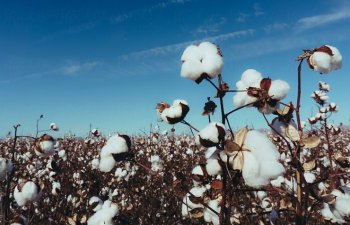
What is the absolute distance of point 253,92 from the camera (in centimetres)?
181

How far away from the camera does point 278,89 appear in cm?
176

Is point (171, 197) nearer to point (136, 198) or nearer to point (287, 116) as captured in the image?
point (136, 198)

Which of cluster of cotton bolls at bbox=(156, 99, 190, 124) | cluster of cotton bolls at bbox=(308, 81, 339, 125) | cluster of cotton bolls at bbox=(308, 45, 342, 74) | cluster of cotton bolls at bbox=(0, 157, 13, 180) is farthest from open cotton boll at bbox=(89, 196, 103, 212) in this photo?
cluster of cotton bolls at bbox=(308, 81, 339, 125)

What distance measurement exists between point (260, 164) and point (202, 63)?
565 mm

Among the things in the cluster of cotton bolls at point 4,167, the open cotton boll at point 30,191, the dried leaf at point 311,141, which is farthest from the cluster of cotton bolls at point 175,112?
the cluster of cotton bolls at point 4,167

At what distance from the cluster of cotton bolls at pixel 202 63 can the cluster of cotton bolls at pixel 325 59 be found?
19.2 inches

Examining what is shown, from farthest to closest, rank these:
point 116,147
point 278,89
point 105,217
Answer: point 105,217 → point 116,147 → point 278,89

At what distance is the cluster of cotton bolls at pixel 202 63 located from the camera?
176 centimetres

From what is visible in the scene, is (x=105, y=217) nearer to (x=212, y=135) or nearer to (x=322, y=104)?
(x=212, y=135)

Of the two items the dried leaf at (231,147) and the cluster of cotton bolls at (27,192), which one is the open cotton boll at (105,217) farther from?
the dried leaf at (231,147)

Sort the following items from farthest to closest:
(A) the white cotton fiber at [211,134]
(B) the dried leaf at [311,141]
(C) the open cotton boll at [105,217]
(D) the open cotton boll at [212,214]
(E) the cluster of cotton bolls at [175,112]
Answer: (C) the open cotton boll at [105,217], (D) the open cotton boll at [212,214], (E) the cluster of cotton bolls at [175,112], (B) the dried leaf at [311,141], (A) the white cotton fiber at [211,134]

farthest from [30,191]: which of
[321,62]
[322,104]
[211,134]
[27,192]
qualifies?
[322,104]

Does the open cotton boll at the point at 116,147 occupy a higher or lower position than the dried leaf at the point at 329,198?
higher

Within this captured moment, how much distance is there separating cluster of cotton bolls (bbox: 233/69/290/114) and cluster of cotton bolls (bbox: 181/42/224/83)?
0.17m
